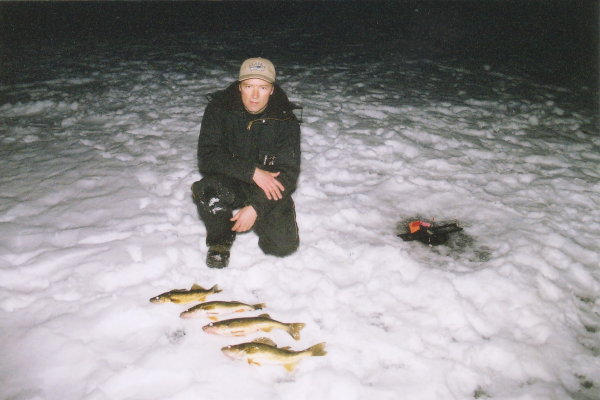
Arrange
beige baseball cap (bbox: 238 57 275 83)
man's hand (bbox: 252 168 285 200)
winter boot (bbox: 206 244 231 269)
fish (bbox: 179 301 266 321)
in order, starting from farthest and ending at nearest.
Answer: winter boot (bbox: 206 244 231 269), man's hand (bbox: 252 168 285 200), beige baseball cap (bbox: 238 57 275 83), fish (bbox: 179 301 266 321)

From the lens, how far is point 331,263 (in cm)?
303

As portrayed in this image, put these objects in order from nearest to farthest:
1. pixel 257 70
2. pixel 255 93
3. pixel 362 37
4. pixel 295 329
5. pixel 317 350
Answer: pixel 317 350
pixel 295 329
pixel 257 70
pixel 255 93
pixel 362 37

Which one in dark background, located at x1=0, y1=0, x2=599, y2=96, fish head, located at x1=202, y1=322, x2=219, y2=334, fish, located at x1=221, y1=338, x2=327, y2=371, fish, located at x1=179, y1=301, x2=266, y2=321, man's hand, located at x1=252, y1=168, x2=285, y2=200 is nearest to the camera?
fish, located at x1=221, y1=338, x2=327, y2=371

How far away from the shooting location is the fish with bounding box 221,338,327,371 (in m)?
2.12

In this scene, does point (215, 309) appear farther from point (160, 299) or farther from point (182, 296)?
point (160, 299)

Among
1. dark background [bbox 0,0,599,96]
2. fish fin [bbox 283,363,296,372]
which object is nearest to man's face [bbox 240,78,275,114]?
fish fin [bbox 283,363,296,372]

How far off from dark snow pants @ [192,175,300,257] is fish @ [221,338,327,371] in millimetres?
999

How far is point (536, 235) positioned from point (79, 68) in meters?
10.4

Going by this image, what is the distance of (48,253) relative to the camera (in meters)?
2.94

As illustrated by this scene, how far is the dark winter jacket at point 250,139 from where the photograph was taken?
2.79 metres

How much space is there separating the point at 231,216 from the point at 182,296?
77 centimetres

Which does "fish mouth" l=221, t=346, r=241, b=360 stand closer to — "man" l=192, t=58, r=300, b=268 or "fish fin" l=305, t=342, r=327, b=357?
"fish fin" l=305, t=342, r=327, b=357

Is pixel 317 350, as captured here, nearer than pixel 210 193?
Yes

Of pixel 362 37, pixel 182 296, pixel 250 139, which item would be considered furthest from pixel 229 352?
pixel 362 37
